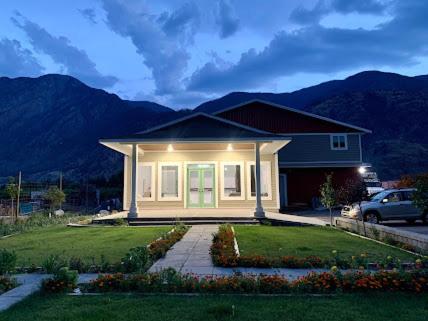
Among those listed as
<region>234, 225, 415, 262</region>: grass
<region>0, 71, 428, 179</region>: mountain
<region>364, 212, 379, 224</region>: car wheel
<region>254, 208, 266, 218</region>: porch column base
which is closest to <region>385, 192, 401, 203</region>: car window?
<region>364, 212, 379, 224</region>: car wheel

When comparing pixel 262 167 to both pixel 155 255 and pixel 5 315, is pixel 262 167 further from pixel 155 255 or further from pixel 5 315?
pixel 5 315

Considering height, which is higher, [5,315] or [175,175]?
[175,175]

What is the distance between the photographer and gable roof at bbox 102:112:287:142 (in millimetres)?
15273

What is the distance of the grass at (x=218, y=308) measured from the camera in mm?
3951

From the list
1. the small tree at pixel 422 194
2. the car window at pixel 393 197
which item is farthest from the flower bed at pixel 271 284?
the car window at pixel 393 197

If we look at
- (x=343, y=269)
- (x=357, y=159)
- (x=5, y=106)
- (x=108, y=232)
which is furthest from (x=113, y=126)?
(x=343, y=269)

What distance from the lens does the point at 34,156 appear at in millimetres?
101812

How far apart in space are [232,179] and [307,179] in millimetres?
9333

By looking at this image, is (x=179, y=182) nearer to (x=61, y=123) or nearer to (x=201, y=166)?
(x=201, y=166)

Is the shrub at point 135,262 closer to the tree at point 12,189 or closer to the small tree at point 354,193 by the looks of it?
the small tree at point 354,193

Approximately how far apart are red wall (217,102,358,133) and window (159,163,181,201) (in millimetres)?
8941

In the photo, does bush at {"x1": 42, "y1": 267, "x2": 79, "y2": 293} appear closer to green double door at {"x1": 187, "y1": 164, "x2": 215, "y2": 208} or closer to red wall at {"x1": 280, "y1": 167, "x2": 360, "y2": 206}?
green double door at {"x1": 187, "y1": 164, "x2": 215, "y2": 208}

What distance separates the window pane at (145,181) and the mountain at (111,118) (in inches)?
2227

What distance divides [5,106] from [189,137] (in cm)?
13906
